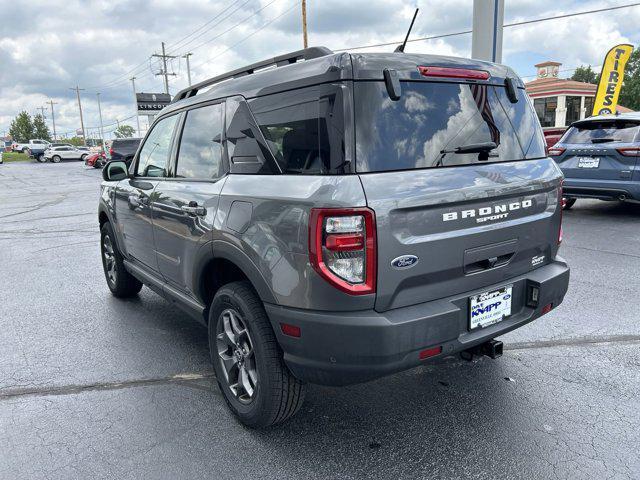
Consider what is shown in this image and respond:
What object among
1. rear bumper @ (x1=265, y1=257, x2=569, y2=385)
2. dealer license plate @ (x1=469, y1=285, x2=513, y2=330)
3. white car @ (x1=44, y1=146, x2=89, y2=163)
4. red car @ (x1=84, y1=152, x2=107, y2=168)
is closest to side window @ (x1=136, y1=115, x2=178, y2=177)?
rear bumper @ (x1=265, y1=257, x2=569, y2=385)

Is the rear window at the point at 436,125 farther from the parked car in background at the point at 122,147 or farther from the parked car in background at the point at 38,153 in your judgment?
the parked car in background at the point at 38,153

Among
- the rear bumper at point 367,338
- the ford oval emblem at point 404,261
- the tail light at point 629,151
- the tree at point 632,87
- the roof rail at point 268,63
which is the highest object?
the tree at point 632,87

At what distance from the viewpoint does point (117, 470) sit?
98.5 inches

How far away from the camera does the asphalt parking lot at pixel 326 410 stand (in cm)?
251

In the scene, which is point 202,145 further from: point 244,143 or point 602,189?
point 602,189

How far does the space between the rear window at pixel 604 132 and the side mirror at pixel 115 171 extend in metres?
7.37

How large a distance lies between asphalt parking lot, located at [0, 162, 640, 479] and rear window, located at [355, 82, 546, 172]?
1.48m

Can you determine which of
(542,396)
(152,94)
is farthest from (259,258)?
(152,94)

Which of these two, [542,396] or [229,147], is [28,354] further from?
[542,396]

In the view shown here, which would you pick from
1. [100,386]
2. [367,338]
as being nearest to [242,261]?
[367,338]

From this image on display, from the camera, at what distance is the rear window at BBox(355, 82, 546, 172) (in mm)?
2307

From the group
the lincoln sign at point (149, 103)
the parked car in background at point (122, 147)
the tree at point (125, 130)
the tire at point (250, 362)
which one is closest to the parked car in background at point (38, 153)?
the lincoln sign at point (149, 103)

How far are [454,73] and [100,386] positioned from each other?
2.99 m

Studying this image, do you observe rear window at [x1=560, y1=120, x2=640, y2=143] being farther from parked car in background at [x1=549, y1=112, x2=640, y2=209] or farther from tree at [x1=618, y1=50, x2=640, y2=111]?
tree at [x1=618, y1=50, x2=640, y2=111]
